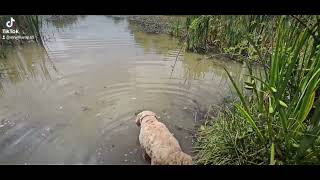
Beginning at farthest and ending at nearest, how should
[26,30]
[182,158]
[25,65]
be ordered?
[25,65]
[26,30]
[182,158]

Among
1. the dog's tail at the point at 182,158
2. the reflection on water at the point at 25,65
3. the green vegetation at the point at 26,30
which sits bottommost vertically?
the dog's tail at the point at 182,158

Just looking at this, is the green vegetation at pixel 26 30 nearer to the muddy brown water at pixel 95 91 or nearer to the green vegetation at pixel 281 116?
the muddy brown water at pixel 95 91

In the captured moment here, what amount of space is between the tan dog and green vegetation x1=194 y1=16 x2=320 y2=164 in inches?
5.3

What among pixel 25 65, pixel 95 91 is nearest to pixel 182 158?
pixel 95 91

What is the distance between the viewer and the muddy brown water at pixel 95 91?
6.11 ft

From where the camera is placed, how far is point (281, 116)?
1355 millimetres

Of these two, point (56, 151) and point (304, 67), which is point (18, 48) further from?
point (304, 67)

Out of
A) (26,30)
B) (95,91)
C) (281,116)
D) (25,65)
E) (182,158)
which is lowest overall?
(182,158)

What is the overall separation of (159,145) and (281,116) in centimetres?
70

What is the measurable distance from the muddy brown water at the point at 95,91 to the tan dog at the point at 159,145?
9 centimetres

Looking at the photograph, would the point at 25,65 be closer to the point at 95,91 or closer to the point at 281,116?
the point at 95,91

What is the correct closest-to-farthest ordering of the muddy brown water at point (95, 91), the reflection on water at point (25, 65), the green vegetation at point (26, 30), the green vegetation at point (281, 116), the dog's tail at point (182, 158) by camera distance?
the green vegetation at point (281, 116)
the dog's tail at point (182, 158)
the muddy brown water at point (95, 91)
the green vegetation at point (26, 30)
the reflection on water at point (25, 65)

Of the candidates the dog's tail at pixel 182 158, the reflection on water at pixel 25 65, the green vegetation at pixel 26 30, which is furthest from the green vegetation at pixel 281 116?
the reflection on water at pixel 25 65
